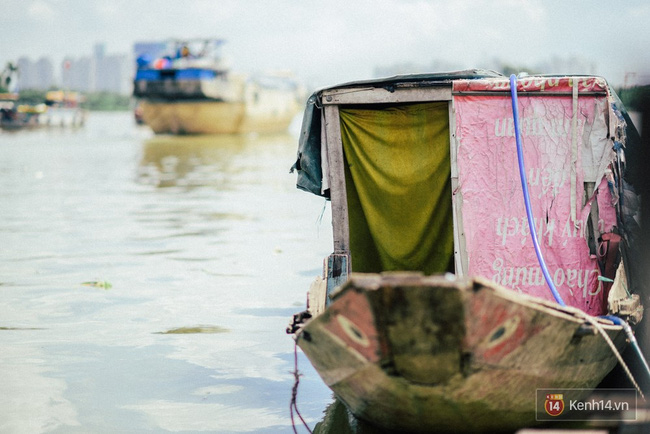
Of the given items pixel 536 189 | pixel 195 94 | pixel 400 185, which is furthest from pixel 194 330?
pixel 195 94

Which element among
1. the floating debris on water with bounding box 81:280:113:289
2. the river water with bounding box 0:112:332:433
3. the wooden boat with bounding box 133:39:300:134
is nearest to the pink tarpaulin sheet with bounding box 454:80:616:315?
the river water with bounding box 0:112:332:433

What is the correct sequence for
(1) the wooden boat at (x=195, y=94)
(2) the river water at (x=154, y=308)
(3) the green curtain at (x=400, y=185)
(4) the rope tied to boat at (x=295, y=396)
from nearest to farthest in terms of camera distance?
(4) the rope tied to boat at (x=295, y=396) → (2) the river water at (x=154, y=308) → (3) the green curtain at (x=400, y=185) → (1) the wooden boat at (x=195, y=94)

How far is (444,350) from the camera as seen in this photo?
3732mm

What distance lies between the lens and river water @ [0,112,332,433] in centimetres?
524

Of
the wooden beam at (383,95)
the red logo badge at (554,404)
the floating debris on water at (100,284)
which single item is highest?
the wooden beam at (383,95)

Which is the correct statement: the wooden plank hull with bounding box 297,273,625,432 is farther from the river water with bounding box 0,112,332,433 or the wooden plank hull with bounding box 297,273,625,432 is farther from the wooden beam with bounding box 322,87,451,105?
the wooden beam with bounding box 322,87,451,105

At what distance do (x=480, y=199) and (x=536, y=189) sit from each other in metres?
0.38

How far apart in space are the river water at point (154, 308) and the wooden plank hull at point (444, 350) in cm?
97

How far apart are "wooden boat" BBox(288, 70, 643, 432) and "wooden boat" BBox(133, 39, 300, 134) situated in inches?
1437

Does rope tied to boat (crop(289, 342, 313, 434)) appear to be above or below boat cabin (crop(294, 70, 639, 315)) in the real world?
below

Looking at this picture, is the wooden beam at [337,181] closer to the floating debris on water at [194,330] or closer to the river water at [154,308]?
the river water at [154,308]

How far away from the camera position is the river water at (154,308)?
17.2ft

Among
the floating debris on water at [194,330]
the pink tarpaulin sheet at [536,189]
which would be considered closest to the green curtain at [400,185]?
the pink tarpaulin sheet at [536,189]

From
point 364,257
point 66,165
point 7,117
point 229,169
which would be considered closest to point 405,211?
point 364,257
